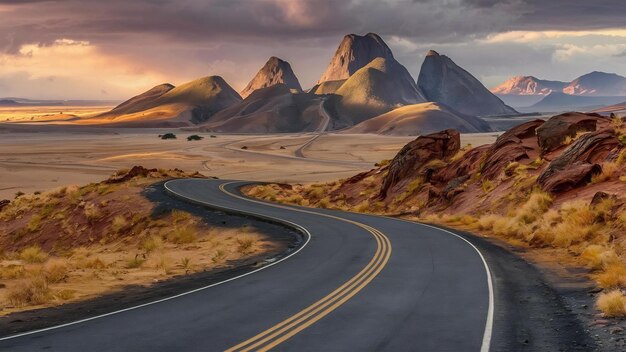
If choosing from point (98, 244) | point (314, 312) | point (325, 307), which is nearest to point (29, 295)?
point (314, 312)

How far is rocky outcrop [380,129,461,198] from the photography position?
181 ft

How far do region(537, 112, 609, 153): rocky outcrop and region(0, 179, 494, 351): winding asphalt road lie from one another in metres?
21.1

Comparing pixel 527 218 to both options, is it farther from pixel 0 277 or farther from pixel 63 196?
pixel 63 196

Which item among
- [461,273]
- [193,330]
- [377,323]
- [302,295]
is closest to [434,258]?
[461,273]

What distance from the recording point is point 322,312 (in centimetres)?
1457

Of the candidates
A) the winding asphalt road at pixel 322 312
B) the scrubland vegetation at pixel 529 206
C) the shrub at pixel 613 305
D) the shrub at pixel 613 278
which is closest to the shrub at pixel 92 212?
the scrubland vegetation at pixel 529 206

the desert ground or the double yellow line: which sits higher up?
the double yellow line

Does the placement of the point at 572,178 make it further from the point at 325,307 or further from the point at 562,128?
the point at 325,307

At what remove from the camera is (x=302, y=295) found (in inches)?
654

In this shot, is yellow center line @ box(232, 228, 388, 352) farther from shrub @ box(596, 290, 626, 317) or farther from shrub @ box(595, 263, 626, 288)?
shrub @ box(595, 263, 626, 288)

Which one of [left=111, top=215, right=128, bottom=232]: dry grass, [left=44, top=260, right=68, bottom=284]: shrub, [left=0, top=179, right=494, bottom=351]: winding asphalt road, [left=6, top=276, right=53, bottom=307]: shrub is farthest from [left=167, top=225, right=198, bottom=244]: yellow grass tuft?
[left=6, top=276, right=53, bottom=307]: shrub

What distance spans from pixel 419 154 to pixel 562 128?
48.6 ft

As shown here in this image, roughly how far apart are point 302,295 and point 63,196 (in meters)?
43.9

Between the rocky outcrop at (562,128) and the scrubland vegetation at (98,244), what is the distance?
2132 centimetres
